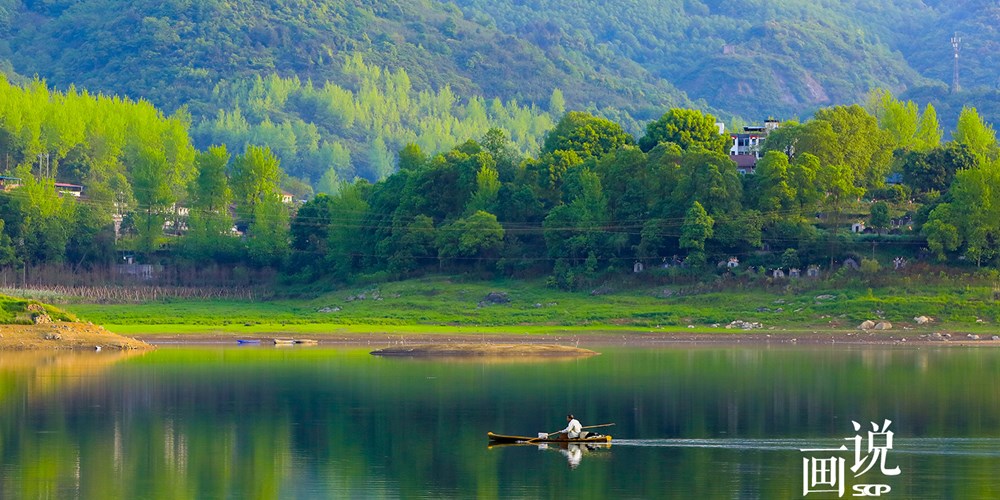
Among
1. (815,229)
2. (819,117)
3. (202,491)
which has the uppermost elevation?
(819,117)

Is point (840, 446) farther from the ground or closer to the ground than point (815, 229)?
closer to the ground

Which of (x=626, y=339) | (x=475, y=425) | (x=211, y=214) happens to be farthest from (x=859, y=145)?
(x=475, y=425)

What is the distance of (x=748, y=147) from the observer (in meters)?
132

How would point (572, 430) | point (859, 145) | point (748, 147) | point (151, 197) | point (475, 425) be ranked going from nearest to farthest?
point (572, 430), point (475, 425), point (859, 145), point (151, 197), point (748, 147)

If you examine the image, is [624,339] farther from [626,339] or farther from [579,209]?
[579,209]

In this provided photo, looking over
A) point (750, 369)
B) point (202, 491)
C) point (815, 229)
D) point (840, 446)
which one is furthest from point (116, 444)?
point (815, 229)

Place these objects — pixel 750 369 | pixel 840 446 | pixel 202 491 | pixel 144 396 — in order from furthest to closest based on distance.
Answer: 1. pixel 750 369
2. pixel 144 396
3. pixel 840 446
4. pixel 202 491

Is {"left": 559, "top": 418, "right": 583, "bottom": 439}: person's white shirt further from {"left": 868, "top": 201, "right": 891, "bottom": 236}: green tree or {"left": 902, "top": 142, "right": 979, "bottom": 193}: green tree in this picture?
{"left": 902, "top": 142, "right": 979, "bottom": 193}: green tree

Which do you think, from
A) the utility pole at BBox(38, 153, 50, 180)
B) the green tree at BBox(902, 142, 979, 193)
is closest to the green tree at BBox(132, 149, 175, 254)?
the utility pole at BBox(38, 153, 50, 180)

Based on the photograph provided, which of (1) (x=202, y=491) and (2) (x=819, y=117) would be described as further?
(2) (x=819, y=117)

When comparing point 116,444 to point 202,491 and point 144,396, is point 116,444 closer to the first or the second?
point 202,491

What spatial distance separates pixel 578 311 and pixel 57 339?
31063 millimetres

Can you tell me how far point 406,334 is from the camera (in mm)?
84500

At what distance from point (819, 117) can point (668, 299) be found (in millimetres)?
25465
